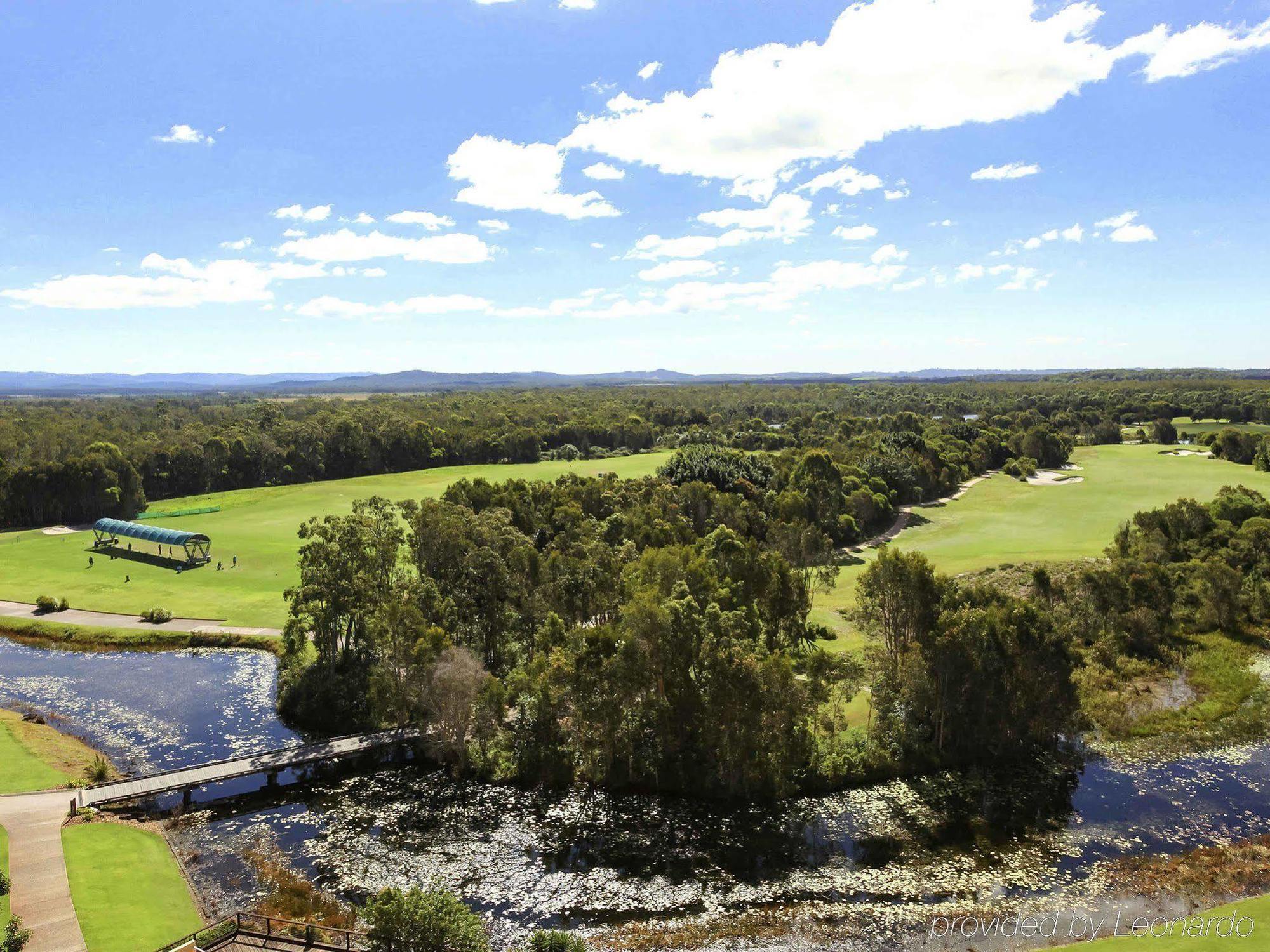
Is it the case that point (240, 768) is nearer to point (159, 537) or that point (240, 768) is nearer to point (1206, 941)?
point (1206, 941)

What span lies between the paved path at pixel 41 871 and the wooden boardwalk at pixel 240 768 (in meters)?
1.41

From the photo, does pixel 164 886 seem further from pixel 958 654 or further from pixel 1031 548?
pixel 1031 548

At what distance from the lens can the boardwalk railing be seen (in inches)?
983

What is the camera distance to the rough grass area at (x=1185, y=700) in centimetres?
4244

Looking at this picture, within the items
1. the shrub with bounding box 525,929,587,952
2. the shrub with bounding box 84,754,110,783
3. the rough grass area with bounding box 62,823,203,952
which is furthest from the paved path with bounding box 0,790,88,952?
the shrub with bounding box 525,929,587,952

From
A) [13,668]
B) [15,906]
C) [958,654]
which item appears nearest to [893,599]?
[958,654]

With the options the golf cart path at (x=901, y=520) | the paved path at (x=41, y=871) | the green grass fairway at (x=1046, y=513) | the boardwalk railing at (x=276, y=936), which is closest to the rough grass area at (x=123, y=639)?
the paved path at (x=41, y=871)

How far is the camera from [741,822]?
34.7 m

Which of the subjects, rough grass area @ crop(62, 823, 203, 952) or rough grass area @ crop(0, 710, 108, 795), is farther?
rough grass area @ crop(0, 710, 108, 795)

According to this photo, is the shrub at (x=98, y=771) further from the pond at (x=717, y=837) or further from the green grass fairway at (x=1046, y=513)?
the green grass fairway at (x=1046, y=513)

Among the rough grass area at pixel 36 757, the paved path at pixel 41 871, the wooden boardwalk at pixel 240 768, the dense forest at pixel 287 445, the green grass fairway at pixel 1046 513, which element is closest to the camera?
the paved path at pixel 41 871

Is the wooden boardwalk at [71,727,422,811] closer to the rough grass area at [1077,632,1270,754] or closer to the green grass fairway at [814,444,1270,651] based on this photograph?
A: the green grass fairway at [814,444,1270,651]

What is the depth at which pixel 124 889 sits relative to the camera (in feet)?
93.7

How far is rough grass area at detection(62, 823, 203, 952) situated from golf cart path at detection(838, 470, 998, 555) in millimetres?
70189
